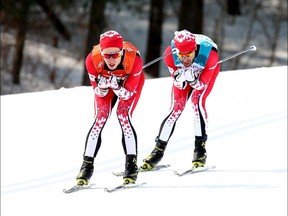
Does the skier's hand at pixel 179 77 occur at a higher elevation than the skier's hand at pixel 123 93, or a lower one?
higher

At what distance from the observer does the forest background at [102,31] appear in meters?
28.2

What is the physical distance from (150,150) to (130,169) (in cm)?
294

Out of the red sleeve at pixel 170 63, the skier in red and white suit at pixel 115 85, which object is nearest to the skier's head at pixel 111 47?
the skier in red and white suit at pixel 115 85

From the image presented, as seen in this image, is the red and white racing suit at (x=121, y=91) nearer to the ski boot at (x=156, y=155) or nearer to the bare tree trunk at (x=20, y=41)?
the ski boot at (x=156, y=155)

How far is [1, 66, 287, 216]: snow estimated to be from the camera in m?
9.59

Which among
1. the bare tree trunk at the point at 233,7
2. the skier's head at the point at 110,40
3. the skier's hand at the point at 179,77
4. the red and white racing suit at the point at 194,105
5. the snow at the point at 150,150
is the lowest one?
the snow at the point at 150,150

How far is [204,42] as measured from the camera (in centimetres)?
810

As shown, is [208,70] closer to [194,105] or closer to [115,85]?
[194,105]

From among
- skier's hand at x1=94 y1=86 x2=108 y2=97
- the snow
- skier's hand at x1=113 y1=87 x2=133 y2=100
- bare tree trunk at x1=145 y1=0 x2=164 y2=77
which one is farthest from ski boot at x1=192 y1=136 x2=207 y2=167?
bare tree trunk at x1=145 y1=0 x2=164 y2=77

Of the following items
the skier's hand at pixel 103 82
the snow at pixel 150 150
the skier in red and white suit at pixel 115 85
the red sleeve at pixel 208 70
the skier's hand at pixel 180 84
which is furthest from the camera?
the snow at pixel 150 150

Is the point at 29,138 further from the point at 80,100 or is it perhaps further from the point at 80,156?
the point at 80,156

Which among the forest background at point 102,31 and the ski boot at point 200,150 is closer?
the ski boot at point 200,150

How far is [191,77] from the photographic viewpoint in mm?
7934

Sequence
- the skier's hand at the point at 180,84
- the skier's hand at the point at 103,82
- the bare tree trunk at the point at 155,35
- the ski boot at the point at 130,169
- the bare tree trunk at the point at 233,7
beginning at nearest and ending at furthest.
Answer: the skier's hand at the point at 103,82 < the skier's hand at the point at 180,84 < the ski boot at the point at 130,169 < the bare tree trunk at the point at 155,35 < the bare tree trunk at the point at 233,7
